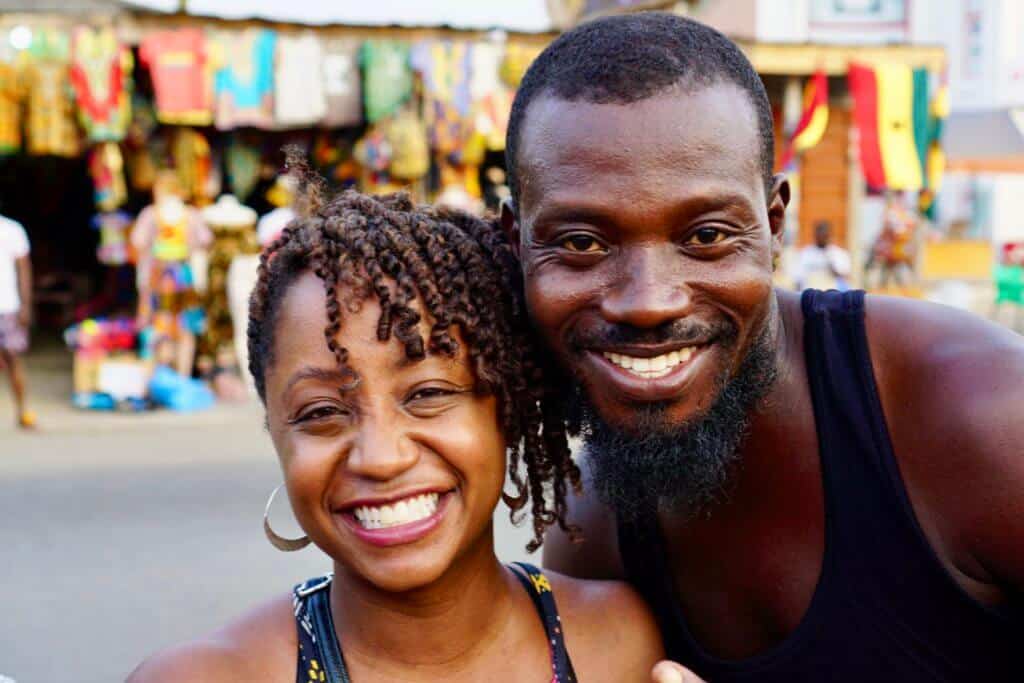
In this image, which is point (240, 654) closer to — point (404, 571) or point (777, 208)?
point (404, 571)

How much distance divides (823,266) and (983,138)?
4446 millimetres

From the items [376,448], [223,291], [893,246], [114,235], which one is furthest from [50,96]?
[893,246]

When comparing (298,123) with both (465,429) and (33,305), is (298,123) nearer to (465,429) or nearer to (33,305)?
(33,305)

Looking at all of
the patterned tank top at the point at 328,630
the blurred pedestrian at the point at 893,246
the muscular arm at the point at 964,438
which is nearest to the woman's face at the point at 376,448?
the patterned tank top at the point at 328,630

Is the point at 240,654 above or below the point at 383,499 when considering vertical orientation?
below

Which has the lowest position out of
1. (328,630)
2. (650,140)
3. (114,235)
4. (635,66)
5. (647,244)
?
(114,235)

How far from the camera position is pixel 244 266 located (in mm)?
9367

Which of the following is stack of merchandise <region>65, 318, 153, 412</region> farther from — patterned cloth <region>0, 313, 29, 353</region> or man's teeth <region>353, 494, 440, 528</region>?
man's teeth <region>353, 494, 440, 528</region>

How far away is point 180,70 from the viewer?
9.41m

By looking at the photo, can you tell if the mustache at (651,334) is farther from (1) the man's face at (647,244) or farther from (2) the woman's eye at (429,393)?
(2) the woman's eye at (429,393)

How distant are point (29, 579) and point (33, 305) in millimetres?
10315

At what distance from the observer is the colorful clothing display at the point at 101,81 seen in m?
9.06

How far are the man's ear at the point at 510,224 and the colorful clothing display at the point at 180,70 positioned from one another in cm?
807

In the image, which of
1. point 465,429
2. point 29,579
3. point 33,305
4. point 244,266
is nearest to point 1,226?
point 244,266
